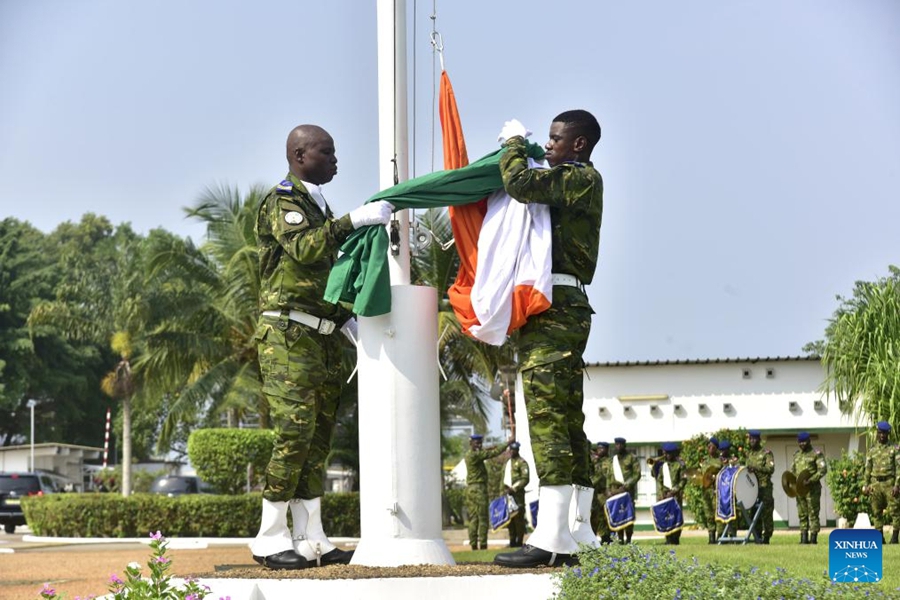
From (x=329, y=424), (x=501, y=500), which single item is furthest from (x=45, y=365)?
(x=329, y=424)

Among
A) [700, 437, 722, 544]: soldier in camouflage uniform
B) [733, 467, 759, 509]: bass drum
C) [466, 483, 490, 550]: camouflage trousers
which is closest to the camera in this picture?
[733, 467, 759, 509]: bass drum

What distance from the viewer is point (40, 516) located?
89.0ft

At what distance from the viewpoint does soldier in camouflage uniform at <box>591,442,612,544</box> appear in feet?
57.8

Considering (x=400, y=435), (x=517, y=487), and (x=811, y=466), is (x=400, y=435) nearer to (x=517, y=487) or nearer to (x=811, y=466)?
(x=811, y=466)

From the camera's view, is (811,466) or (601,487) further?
(601,487)

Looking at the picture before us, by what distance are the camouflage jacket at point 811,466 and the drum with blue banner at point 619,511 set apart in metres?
2.63

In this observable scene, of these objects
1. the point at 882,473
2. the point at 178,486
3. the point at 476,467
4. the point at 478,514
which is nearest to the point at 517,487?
the point at 478,514

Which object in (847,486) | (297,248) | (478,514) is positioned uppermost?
(297,248)

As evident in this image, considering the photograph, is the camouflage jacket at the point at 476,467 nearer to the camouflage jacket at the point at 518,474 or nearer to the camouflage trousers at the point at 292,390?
the camouflage jacket at the point at 518,474

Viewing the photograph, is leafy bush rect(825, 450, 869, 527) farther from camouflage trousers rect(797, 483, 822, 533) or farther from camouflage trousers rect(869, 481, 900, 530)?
camouflage trousers rect(869, 481, 900, 530)

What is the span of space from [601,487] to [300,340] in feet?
39.4

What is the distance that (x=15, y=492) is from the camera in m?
32.2

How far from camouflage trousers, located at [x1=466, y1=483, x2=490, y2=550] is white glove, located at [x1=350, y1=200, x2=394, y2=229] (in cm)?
1353

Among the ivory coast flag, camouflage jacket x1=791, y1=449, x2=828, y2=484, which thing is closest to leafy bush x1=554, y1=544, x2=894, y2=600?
the ivory coast flag
